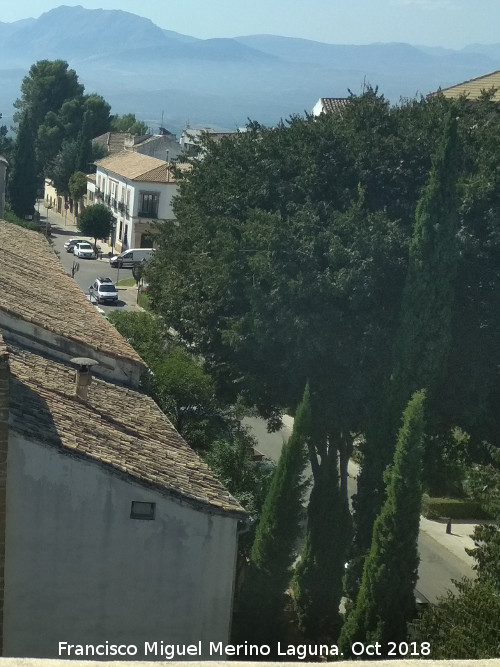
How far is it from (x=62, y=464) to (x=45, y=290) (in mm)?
7471

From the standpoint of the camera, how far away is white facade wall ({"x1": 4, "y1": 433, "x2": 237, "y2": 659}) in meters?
10.8

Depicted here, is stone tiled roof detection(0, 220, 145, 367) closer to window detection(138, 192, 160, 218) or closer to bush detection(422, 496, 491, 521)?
bush detection(422, 496, 491, 521)

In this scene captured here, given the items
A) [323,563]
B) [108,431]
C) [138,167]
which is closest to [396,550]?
[323,563]

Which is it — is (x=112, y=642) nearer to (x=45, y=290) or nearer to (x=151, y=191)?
(x=45, y=290)

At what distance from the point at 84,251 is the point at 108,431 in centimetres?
4546

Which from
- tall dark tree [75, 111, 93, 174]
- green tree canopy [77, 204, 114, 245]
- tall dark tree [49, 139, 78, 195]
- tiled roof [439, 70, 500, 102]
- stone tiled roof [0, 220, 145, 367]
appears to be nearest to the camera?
stone tiled roof [0, 220, 145, 367]

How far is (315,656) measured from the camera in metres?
14.8

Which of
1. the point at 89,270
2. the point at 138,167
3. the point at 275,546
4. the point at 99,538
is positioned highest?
the point at 138,167

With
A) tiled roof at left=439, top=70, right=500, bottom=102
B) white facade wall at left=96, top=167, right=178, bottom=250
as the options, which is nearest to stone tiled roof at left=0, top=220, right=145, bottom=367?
A: tiled roof at left=439, top=70, right=500, bottom=102

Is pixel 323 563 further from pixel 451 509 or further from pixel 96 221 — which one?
pixel 96 221

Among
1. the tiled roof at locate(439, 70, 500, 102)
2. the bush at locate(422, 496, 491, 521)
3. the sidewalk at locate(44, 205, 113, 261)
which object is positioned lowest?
the bush at locate(422, 496, 491, 521)

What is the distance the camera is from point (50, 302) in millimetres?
16484

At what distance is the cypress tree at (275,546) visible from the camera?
14.1 meters

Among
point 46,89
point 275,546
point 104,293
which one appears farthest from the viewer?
point 46,89
